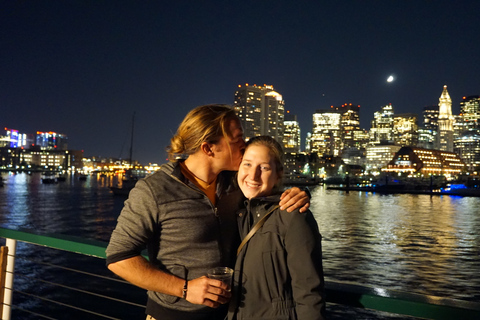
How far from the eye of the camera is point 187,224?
2.08 m

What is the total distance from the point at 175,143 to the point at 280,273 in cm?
91

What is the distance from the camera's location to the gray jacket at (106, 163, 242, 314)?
202 centimetres

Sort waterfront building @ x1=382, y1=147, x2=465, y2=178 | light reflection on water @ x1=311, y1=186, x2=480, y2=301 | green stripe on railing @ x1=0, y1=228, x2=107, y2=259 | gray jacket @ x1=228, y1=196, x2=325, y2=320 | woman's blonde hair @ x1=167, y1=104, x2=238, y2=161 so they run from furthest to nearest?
waterfront building @ x1=382, y1=147, x2=465, y2=178 < light reflection on water @ x1=311, y1=186, x2=480, y2=301 < green stripe on railing @ x1=0, y1=228, x2=107, y2=259 < woman's blonde hair @ x1=167, y1=104, x2=238, y2=161 < gray jacket @ x1=228, y1=196, x2=325, y2=320

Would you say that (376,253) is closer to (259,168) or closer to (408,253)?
(408,253)

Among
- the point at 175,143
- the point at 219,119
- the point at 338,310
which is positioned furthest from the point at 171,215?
the point at 338,310

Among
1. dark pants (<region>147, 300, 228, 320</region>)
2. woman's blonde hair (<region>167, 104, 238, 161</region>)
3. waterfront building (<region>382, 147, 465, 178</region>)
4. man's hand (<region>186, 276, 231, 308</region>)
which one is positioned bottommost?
dark pants (<region>147, 300, 228, 320</region>)

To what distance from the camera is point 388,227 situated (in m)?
29.1

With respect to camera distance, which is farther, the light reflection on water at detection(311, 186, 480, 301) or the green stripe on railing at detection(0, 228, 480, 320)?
the light reflection on water at detection(311, 186, 480, 301)

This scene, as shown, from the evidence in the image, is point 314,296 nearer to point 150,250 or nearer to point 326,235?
point 150,250

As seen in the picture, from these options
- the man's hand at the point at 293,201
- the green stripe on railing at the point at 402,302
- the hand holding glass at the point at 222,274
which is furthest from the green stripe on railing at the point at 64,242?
the green stripe on railing at the point at 402,302

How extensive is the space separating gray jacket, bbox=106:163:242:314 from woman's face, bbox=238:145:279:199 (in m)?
0.23

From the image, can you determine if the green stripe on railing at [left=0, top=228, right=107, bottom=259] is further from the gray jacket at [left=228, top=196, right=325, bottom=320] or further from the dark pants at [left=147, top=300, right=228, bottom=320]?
the gray jacket at [left=228, top=196, right=325, bottom=320]

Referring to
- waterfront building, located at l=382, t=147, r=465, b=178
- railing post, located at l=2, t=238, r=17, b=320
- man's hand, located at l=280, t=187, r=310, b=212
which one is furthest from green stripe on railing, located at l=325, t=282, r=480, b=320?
waterfront building, located at l=382, t=147, r=465, b=178

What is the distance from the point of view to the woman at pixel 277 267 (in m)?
1.86
